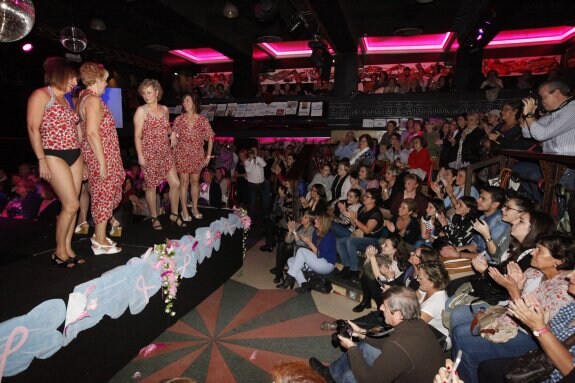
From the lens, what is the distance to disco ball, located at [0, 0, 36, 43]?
2246 mm

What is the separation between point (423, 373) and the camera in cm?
192

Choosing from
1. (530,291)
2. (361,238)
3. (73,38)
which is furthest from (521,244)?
(73,38)

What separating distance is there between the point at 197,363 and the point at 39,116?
2.41m

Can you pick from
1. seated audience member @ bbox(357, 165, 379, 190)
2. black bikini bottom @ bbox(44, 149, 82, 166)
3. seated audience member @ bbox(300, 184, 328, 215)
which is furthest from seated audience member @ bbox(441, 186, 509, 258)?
black bikini bottom @ bbox(44, 149, 82, 166)

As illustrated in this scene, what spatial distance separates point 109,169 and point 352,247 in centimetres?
321

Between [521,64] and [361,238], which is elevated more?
[521,64]

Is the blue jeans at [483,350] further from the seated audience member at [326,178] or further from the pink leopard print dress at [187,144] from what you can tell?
the seated audience member at [326,178]

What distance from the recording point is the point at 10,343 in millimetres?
1927

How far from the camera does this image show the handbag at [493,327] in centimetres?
230

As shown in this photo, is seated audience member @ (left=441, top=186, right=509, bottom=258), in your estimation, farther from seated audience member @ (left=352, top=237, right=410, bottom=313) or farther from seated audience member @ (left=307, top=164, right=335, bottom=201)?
seated audience member @ (left=307, top=164, right=335, bottom=201)

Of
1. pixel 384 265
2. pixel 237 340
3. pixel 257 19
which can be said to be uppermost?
pixel 257 19

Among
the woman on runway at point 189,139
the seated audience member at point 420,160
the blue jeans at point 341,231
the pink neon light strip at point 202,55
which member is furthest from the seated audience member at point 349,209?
the pink neon light strip at point 202,55

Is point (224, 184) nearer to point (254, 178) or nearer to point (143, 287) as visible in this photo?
point (254, 178)

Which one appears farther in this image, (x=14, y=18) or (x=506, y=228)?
(x=506, y=228)
